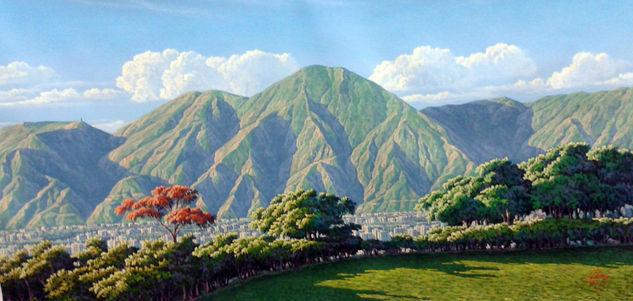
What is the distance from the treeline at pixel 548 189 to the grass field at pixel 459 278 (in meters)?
9.92

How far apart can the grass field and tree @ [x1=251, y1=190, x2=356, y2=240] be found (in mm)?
3961

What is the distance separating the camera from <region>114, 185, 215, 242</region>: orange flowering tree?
5094 centimetres

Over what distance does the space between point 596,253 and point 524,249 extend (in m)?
6.48

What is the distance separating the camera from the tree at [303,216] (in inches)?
2183

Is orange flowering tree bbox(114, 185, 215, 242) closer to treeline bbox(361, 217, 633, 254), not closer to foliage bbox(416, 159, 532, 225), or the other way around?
treeline bbox(361, 217, 633, 254)

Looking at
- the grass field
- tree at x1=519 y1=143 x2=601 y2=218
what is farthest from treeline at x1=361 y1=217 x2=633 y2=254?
tree at x1=519 y1=143 x2=601 y2=218

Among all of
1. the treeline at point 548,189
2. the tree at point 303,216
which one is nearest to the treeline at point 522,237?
the tree at point 303,216

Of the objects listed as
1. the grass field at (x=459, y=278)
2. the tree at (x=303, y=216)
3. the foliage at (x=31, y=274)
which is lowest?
the grass field at (x=459, y=278)

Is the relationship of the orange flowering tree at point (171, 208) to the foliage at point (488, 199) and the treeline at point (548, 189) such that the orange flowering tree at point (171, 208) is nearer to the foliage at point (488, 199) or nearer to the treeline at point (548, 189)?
the foliage at point (488, 199)

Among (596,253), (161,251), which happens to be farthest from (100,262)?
(596,253)

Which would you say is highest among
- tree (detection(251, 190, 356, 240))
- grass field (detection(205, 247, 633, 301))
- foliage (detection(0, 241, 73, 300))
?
tree (detection(251, 190, 356, 240))

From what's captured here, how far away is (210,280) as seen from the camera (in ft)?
150

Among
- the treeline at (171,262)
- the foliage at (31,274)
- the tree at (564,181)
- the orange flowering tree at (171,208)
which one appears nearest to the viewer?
the treeline at (171,262)

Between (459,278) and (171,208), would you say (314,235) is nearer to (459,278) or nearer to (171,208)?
(171,208)
